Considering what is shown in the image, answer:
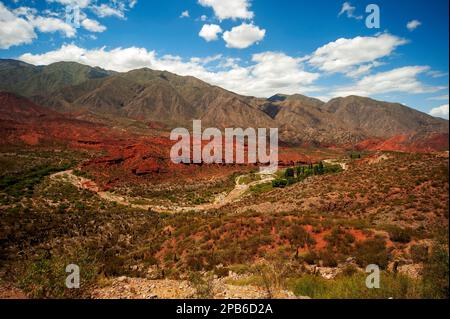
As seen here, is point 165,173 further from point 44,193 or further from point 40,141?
point 40,141

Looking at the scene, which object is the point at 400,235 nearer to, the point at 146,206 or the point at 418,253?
the point at 418,253

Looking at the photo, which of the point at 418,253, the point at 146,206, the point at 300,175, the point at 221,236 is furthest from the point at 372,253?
the point at 300,175

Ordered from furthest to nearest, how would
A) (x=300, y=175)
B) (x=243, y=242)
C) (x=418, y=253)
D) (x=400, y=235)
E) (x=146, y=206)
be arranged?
1. (x=300, y=175)
2. (x=146, y=206)
3. (x=243, y=242)
4. (x=400, y=235)
5. (x=418, y=253)

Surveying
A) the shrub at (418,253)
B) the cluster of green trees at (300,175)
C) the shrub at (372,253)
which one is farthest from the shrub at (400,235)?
the cluster of green trees at (300,175)

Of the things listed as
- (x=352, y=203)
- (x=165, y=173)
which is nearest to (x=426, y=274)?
(x=352, y=203)

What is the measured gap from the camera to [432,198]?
19578mm

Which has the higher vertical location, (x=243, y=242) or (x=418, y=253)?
(x=418, y=253)

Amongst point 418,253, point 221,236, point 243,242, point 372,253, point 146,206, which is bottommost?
point 146,206

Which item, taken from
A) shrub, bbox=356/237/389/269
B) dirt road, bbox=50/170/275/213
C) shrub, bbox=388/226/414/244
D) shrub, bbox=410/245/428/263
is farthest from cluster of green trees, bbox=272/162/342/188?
shrub, bbox=410/245/428/263

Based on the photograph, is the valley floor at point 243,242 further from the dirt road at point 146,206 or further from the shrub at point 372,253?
the dirt road at point 146,206

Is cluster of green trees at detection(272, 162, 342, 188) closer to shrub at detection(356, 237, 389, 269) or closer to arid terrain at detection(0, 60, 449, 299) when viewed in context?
arid terrain at detection(0, 60, 449, 299)

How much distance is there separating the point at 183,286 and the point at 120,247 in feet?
37.9

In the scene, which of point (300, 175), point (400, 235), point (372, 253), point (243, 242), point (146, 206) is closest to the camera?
point (372, 253)

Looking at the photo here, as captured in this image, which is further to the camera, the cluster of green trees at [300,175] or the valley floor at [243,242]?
the cluster of green trees at [300,175]
